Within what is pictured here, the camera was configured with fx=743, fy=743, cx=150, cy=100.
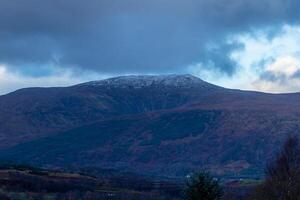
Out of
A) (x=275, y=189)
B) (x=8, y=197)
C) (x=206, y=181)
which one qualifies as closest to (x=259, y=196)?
(x=275, y=189)

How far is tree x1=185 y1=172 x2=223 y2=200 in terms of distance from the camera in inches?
2702

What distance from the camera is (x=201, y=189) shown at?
68.9 m

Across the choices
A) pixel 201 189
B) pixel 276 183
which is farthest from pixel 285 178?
pixel 201 189

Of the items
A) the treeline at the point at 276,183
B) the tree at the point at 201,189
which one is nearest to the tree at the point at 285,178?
the treeline at the point at 276,183

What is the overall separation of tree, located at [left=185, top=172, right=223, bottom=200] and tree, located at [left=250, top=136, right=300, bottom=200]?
14015mm

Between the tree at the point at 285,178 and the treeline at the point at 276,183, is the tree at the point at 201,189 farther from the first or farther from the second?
the tree at the point at 285,178

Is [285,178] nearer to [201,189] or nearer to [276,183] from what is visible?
[276,183]

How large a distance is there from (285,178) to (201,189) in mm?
19325

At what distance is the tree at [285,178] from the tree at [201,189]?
1402 cm

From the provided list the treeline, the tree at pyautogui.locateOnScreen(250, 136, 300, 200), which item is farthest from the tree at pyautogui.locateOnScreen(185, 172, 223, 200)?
the tree at pyautogui.locateOnScreen(250, 136, 300, 200)

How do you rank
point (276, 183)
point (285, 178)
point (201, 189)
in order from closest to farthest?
1. point (201, 189)
2. point (276, 183)
3. point (285, 178)

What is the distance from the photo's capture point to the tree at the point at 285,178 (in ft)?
267

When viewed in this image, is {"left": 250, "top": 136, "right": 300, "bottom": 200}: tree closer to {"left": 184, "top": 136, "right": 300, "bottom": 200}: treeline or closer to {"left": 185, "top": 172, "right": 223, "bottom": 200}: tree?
{"left": 184, "top": 136, "right": 300, "bottom": 200}: treeline

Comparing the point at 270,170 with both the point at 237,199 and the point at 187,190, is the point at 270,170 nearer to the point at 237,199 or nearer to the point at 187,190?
the point at 187,190
